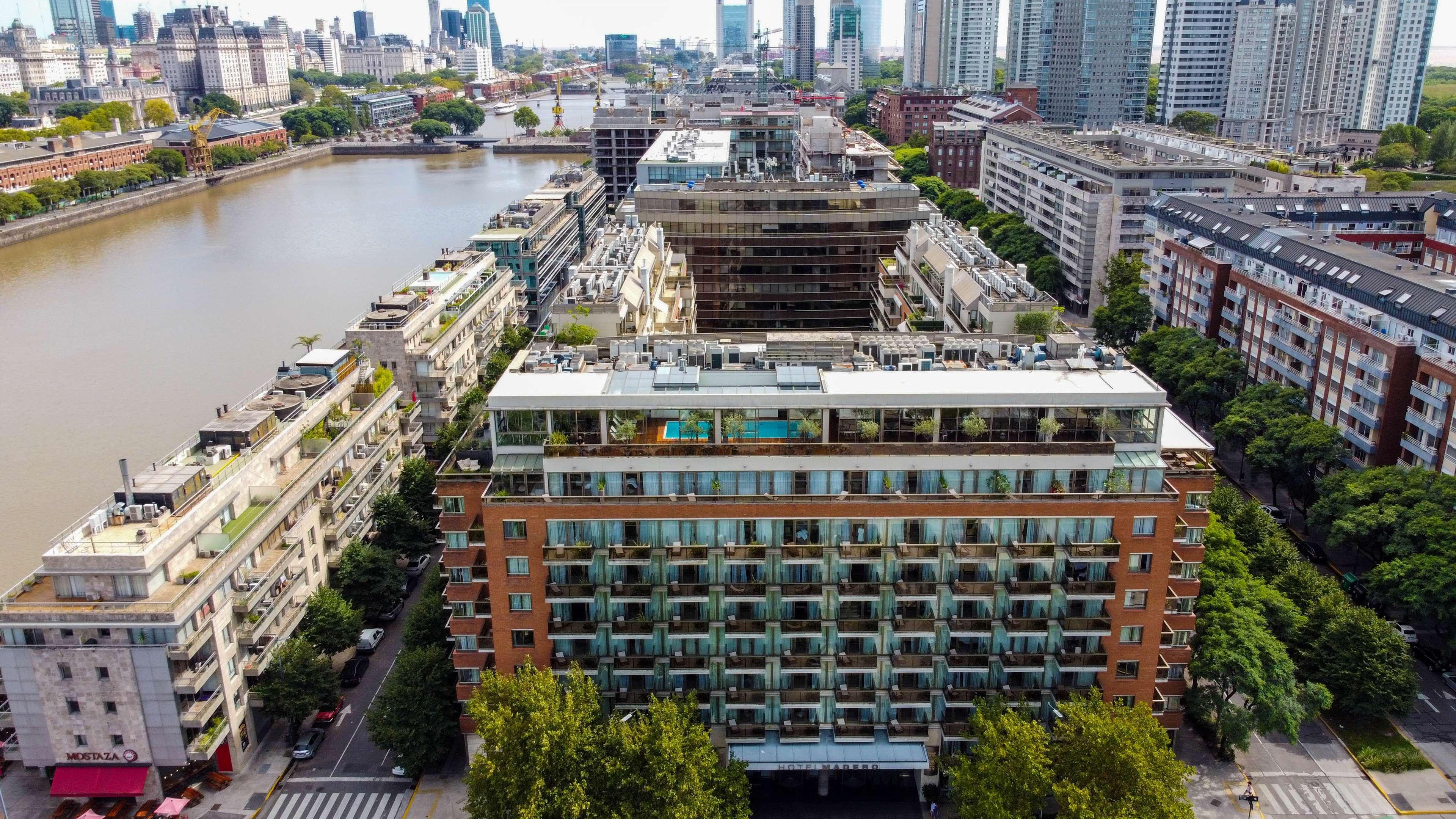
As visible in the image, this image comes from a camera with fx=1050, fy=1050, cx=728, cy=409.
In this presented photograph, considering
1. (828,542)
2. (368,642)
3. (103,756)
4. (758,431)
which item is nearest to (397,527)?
(368,642)

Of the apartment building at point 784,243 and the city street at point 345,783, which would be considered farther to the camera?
the apartment building at point 784,243

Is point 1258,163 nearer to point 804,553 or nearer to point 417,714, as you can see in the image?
point 804,553

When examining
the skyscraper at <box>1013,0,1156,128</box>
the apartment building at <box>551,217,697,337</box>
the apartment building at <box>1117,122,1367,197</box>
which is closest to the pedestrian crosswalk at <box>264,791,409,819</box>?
the apartment building at <box>551,217,697,337</box>

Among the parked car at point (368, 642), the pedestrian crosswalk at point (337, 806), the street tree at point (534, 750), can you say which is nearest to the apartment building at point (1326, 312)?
the street tree at point (534, 750)

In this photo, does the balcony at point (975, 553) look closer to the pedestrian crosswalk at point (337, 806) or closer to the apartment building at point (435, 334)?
the pedestrian crosswalk at point (337, 806)

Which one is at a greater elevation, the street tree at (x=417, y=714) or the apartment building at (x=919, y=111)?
the apartment building at (x=919, y=111)

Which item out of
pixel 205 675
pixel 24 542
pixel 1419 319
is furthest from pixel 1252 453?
pixel 24 542
